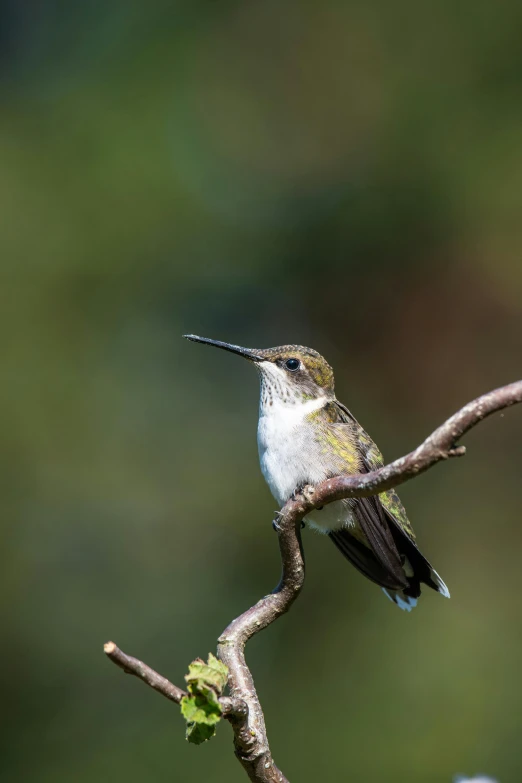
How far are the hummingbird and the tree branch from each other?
2.94 ft

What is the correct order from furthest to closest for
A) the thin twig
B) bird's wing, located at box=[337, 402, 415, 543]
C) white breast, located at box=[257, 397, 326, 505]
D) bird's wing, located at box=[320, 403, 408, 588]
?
bird's wing, located at box=[337, 402, 415, 543] < white breast, located at box=[257, 397, 326, 505] < bird's wing, located at box=[320, 403, 408, 588] < the thin twig

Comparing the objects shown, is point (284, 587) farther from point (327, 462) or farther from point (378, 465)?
point (378, 465)

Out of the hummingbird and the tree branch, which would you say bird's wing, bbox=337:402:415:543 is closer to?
the hummingbird

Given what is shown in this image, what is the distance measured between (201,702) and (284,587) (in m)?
0.66

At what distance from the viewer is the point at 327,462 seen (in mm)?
3797

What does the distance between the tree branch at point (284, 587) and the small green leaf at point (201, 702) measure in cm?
3

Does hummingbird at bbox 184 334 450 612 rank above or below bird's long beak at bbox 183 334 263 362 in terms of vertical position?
Answer: below

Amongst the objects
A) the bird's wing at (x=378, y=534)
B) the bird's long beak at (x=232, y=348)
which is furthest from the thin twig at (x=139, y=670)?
the bird's long beak at (x=232, y=348)

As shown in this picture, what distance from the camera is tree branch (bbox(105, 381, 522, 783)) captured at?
6.52ft

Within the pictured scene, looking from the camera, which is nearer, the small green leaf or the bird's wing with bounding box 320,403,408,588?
the small green leaf

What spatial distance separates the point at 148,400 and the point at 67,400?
2.91 ft

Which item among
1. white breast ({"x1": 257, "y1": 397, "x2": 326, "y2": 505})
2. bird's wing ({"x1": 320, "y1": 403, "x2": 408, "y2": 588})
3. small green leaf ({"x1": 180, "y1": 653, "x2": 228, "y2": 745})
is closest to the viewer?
small green leaf ({"x1": 180, "y1": 653, "x2": 228, "y2": 745})

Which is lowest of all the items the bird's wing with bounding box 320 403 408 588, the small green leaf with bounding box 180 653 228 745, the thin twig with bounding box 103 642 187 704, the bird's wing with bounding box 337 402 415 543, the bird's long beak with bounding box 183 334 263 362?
the small green leaf with bounding box 180 653 228 745

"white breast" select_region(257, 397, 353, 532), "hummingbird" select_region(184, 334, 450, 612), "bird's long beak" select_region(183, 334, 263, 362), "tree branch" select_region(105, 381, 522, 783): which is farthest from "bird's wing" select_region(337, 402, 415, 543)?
"tree branch" select_region(105, 381, 522, 783)
